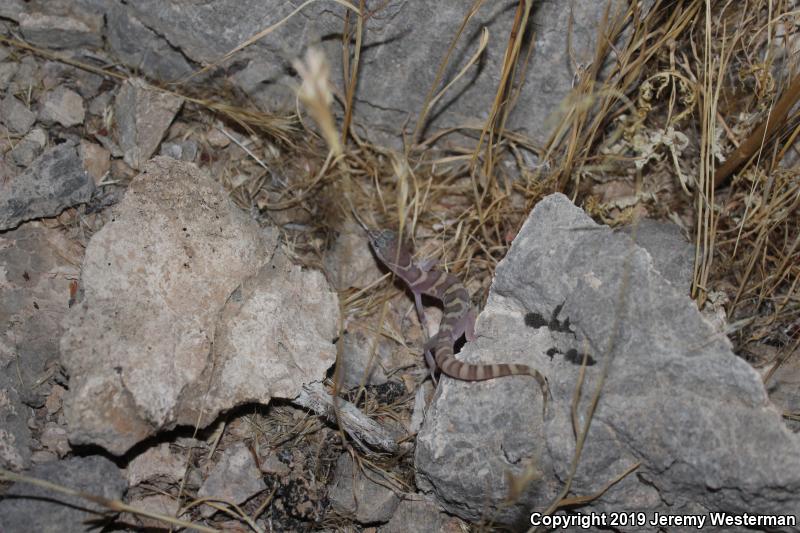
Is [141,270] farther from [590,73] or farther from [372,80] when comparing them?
[590,73]

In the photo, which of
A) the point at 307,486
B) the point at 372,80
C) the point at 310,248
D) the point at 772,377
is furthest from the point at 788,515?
the point at 372,80

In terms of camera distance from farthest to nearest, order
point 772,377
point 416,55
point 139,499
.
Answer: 1. point 416,55
2. point 772,377
3. point 139,499

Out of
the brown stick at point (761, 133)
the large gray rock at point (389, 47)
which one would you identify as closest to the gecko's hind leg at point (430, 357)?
the large gray rock at point (389, 47)

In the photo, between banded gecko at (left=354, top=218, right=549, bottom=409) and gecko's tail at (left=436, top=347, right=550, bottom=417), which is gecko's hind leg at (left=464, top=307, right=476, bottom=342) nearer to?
banded gecko at (left=354, top=218, right=549, bottom=409)

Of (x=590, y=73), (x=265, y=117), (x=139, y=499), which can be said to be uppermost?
(x=590, y=73)

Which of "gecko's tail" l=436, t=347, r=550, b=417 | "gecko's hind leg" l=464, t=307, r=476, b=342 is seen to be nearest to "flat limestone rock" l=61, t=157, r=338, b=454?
"gecko's tail" l=436, t=347, r=550, b=417
